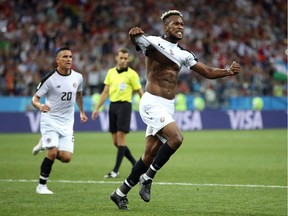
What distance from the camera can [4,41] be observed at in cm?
3127

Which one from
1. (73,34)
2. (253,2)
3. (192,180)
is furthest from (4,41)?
(192,180)

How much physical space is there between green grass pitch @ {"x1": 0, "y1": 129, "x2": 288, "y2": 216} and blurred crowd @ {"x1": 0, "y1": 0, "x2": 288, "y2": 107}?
7.08 meters

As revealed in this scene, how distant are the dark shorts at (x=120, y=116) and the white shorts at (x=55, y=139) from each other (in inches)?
109

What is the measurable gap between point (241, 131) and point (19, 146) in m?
12.3

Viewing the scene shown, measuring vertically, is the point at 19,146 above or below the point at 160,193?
below

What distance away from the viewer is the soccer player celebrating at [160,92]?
9852 mm

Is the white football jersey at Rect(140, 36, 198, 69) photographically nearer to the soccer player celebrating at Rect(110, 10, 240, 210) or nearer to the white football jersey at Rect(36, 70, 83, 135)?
the soccer player celebrating at Rect(110, 10, 240, 210)

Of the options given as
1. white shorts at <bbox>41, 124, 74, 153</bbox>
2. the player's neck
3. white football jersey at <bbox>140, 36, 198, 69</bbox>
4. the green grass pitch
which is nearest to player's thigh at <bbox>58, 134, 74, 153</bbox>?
white shorts at <bbox>41, 124, 74, 153</bbox>

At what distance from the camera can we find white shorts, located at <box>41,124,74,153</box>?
39.9 feet

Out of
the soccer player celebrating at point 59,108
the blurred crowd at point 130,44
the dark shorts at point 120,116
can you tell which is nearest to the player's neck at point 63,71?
the soccer player celebrating at point 59,108

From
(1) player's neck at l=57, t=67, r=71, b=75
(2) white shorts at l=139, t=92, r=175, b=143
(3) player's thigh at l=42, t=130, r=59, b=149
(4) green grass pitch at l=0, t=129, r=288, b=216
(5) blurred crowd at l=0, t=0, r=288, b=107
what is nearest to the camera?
(2) white shorts at l=139, t=92, r=175, b=143

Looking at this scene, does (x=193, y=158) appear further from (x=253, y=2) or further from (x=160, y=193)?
(x=253, y=2)

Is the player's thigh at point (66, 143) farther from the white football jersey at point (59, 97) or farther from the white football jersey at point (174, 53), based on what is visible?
the white football jersey at point (174, 53)

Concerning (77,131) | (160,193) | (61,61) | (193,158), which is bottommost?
(77,131)
